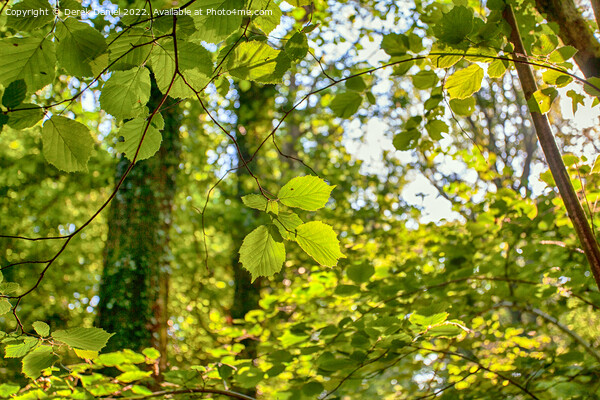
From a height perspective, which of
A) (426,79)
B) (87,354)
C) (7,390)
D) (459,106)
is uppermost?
(426,79)

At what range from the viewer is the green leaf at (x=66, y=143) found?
62 centimetres

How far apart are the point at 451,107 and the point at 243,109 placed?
563 cm

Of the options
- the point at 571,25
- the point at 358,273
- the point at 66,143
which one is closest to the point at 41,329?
the point at 66,143

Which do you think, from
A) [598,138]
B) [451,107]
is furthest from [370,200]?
[451,107]

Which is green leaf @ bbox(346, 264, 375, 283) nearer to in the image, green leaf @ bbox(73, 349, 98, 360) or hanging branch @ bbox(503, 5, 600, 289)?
hanging branch @ bbox(503, 5, 600, 289)

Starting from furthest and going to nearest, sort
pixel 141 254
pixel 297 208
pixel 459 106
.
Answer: pixel 141 254 → pixel 297 208 → pixel 459 106

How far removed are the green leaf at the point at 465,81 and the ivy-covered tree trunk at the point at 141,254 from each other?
9.99 feet

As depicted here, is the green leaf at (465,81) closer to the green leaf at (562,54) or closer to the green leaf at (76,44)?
the green leaf at (562,54)

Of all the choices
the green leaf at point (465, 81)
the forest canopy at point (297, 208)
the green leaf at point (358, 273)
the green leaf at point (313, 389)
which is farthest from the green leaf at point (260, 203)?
the green leaf at point (313, 389)

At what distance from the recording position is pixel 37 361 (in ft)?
2.16

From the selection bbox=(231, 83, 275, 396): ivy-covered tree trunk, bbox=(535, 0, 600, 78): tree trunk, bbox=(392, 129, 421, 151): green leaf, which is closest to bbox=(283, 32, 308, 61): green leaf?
bbox=(392, 129, 421, 151): green leaf

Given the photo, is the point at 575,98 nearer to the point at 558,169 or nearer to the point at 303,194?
the point at 558,169

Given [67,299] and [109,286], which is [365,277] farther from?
[67,299]

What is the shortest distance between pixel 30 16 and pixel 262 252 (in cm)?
50
